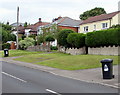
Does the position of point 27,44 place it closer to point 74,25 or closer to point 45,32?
point 45,32

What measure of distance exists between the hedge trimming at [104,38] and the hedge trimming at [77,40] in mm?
1324

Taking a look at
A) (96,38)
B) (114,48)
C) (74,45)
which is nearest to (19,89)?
(114,48)

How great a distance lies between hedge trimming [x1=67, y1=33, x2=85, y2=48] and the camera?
29097 mm

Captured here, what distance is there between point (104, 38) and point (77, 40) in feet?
15.4

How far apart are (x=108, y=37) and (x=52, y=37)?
51.3 ft

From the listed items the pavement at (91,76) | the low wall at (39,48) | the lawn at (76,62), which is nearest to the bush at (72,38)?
the lawn at (76,62)

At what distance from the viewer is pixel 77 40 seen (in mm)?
29016

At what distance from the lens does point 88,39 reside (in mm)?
27625

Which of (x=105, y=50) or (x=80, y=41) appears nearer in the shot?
(x=105, y=50)

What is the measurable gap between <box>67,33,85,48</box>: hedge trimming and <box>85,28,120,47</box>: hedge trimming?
4.34ft

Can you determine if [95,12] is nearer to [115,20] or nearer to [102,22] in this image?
[102,22]

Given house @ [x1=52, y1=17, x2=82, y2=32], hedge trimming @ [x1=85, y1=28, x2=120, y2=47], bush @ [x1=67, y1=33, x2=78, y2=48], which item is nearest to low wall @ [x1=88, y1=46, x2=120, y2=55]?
hedge trimming @ [x1=85, y1=28, x2=120, y2=47]

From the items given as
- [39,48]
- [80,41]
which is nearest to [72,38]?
[80,41]

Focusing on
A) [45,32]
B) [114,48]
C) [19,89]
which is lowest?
[19,89]
